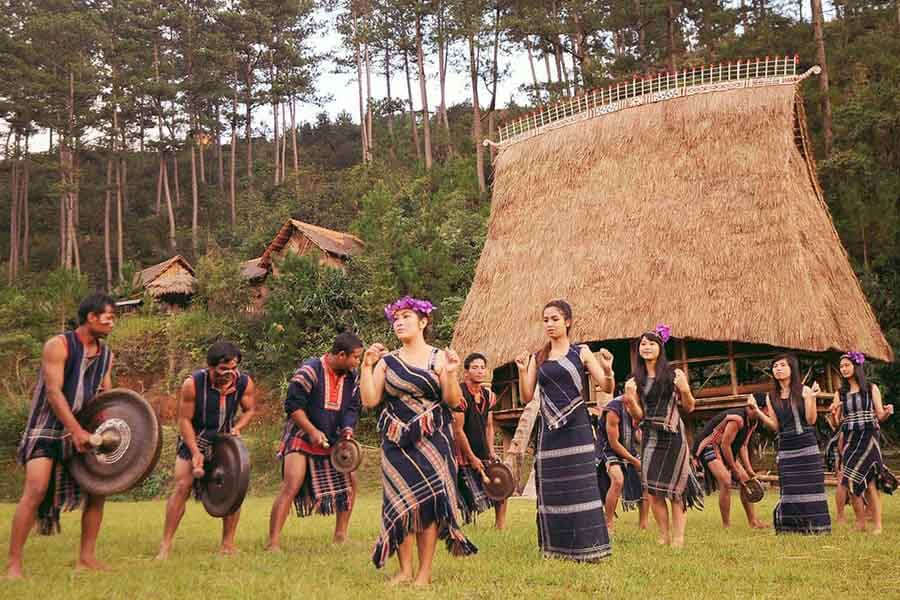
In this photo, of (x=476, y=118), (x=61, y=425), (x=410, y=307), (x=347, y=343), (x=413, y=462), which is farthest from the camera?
(x=476, y=118)

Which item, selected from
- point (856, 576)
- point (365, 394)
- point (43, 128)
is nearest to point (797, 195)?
point (856, 576)

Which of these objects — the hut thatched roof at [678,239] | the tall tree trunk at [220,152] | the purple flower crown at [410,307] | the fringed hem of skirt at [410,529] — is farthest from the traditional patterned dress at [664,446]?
the tall tree trunk at [220,152]

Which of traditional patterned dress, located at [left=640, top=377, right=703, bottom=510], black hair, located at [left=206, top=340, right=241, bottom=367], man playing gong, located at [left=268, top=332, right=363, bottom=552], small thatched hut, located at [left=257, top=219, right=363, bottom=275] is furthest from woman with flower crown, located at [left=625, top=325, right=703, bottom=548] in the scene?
small thatched hut, located at [left=257, top=219, right=363, bottom=275]

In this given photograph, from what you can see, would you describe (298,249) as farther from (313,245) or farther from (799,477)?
(799,477)

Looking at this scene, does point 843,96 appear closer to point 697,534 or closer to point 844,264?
point 844,264

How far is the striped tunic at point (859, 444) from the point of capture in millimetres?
9484

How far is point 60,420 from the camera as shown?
5984 mm

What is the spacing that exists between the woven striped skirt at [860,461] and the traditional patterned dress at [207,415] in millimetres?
6302

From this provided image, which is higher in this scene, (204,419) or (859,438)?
(204,419)

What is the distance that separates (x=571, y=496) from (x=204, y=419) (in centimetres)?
301

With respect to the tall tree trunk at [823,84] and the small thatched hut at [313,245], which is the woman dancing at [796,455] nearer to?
the tall tree trunk at [823,84]

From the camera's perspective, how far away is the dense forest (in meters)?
26.5

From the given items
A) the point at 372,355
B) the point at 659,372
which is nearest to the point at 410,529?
the point at 372,355

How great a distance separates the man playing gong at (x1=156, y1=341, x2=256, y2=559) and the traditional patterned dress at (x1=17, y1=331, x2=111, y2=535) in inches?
42.5
